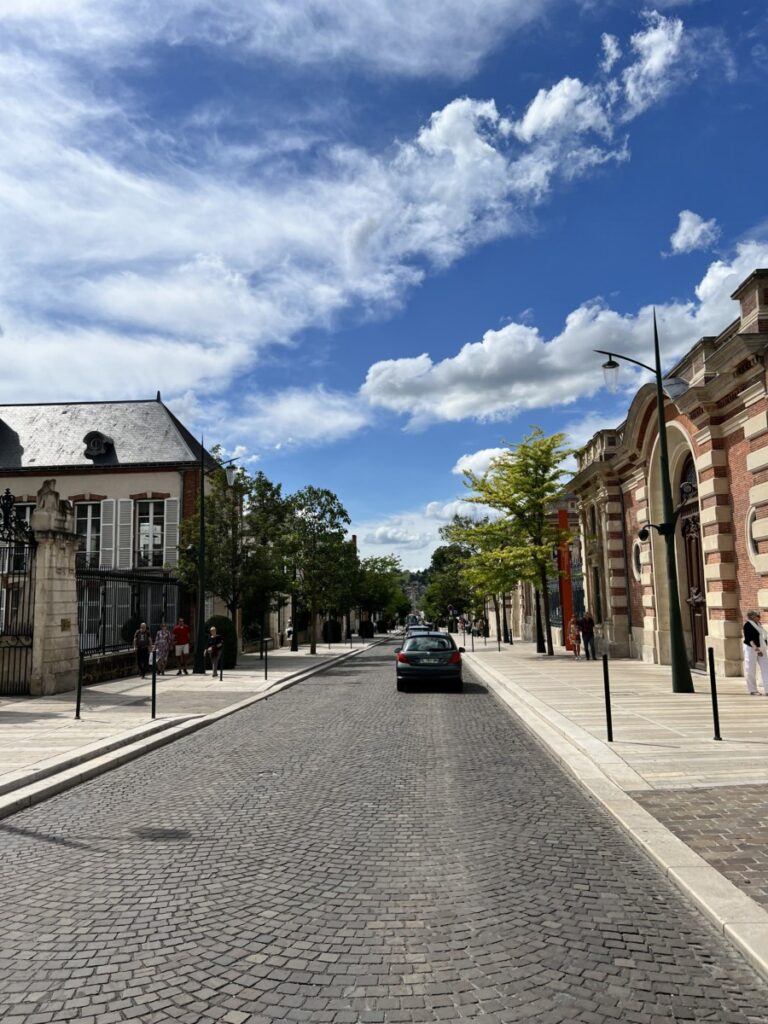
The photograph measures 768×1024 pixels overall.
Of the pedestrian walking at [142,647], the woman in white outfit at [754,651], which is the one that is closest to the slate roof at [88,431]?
the pedestrian walking at [142,647]

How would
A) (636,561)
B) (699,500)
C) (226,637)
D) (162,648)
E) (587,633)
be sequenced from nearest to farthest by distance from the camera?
1. (699,500)
2. (162,648)
3. (636,561)
4. (587,633)
5. (226,637)

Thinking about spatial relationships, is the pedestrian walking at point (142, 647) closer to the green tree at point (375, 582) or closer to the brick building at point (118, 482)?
the brick building at point (118, 482)

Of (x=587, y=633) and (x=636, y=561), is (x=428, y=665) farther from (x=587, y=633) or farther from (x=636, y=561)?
(x=636, y=561)

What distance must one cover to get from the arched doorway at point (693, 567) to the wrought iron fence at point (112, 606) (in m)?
15.8

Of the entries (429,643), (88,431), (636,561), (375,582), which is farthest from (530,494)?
(375,582)

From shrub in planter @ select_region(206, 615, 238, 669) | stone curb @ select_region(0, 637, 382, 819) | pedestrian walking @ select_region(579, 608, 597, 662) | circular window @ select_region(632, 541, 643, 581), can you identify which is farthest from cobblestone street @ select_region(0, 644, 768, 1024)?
shrub in planter @ select_region(206, 615, 238, 669)

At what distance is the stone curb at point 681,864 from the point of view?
12.7 feet

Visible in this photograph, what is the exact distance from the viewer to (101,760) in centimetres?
892

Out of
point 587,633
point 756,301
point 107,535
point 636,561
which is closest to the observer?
point 756,301

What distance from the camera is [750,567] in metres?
16.0

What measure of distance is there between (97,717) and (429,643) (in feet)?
26.1

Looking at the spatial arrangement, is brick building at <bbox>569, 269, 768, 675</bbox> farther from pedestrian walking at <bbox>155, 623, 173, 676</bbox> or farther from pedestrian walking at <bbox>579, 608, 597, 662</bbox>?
pedestrian walking at <bbox>155, 623, 173, 676</bbox>

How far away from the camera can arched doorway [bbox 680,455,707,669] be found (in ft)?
63.0

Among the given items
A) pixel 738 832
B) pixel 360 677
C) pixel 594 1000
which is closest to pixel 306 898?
pixel 594 1000
